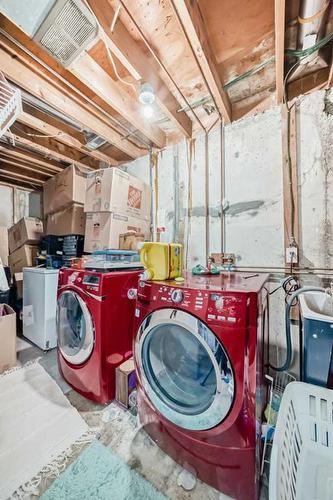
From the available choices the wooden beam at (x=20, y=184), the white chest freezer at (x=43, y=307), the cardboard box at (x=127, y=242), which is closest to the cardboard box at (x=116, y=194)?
the cardboard box at (x=127, y=242)

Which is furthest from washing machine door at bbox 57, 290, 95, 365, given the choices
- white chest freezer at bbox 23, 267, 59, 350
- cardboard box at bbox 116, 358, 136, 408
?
white chest freezer at bbox 23, 267, 59, 350

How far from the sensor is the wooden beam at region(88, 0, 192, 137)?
1.20 metres

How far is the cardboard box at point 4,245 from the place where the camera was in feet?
10.2

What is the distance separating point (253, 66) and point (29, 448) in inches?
117

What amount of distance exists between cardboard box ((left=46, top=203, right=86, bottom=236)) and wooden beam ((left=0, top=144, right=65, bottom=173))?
25.8 inches

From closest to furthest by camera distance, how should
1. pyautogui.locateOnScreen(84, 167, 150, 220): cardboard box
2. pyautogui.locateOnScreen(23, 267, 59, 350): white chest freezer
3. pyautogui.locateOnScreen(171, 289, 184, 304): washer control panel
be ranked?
pyautogui.locateOnScreen(171, 289, 184, 304): washer control panel → pyautogui.locateOnScreen(84, 167, 150, 220): cardboard box → pyautogui.locateOnScreen(23, 267, 59, 350): white chest freezer

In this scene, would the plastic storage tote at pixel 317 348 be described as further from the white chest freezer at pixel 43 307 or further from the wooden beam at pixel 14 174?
the wooden beam at pixel 14 174

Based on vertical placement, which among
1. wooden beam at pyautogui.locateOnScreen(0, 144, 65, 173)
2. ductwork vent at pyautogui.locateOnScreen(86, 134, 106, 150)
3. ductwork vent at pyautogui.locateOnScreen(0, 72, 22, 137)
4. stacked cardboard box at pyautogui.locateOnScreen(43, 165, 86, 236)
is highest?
ductwork vent at pyautogui.locateOnScreen(86, 134, 106, 150)

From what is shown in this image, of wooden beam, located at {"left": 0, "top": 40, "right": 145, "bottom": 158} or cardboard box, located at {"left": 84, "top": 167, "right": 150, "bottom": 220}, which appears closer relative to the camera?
wooden beam, located at {"left": 0, "top": 40, "right": 145, "bottom": 158}

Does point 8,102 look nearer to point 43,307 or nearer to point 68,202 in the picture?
point 68,202

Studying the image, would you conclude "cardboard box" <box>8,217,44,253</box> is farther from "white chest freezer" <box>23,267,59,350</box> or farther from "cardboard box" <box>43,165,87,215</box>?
"white chest freezer" <box>23,267,59,350</box>

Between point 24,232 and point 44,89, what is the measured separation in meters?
2.04

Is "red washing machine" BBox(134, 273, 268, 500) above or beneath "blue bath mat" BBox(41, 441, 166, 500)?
above

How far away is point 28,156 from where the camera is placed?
2629 millimetres
